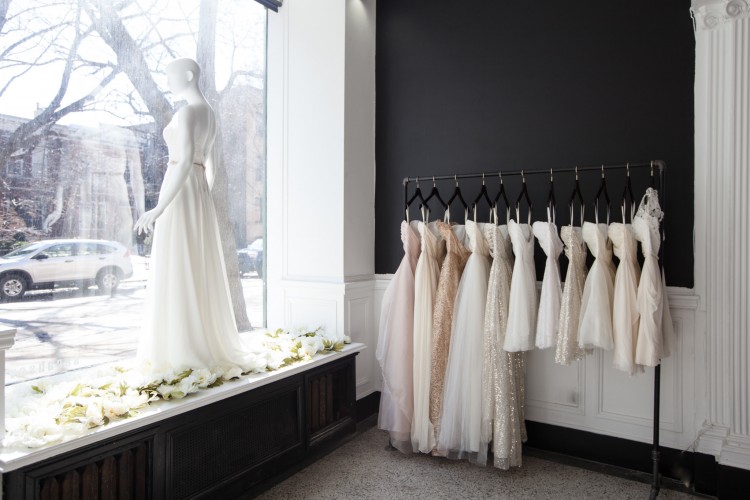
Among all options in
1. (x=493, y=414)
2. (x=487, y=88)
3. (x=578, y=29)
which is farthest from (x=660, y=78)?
(x=493, y=414)

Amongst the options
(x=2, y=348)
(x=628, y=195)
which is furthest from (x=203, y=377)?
(x=628, y=195)

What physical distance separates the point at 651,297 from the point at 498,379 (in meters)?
0.88

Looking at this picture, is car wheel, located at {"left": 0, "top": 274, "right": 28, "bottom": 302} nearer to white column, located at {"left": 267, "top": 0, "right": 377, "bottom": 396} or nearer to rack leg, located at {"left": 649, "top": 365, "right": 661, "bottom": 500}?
white column, located at {"left": 267, "top": 0, "right": 377, "bottom": 396}

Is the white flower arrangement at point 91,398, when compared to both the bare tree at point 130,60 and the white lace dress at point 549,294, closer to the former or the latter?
the bare tree at point 130,60

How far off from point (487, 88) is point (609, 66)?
732 mm

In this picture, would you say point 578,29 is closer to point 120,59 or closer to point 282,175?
point 282,175

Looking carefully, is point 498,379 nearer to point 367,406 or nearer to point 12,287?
point 367,406

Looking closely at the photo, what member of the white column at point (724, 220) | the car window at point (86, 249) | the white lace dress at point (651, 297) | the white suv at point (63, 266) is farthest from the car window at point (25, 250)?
the white column at point (724, 220)

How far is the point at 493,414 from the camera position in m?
2.77

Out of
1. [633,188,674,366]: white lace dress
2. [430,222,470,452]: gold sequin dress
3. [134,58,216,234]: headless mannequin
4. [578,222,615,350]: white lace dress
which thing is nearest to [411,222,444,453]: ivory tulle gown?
[430,222,470,452]: gold sequin dress

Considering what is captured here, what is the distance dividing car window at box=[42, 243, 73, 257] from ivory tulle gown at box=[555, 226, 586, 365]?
2.53 m

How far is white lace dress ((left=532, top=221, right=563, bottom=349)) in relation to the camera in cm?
259

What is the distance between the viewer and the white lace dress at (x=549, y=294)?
2.59 metres

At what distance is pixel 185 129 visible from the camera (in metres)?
2.43
